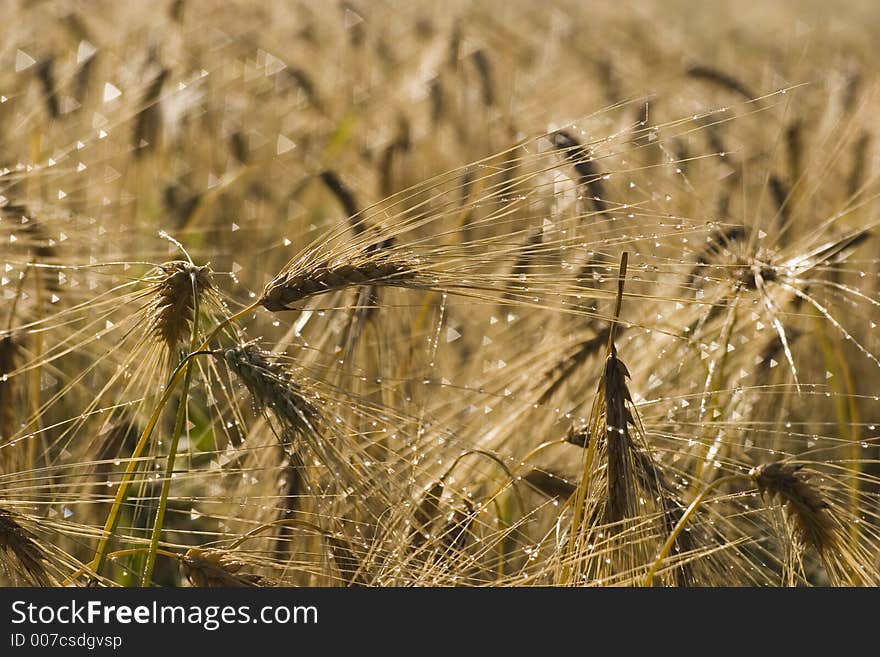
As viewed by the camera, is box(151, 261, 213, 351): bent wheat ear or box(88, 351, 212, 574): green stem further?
box(151, 261, 213, 351): bent wheat ear

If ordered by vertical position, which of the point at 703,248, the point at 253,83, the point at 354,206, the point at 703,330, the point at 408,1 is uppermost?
the point at 408,1

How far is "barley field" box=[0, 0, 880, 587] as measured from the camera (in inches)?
41.3

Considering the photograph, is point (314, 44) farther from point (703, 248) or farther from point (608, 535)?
point (608, 535)

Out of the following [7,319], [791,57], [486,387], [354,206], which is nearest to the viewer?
[7,319]

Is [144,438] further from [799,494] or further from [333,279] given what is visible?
[799,494]

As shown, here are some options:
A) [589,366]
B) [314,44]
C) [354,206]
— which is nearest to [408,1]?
[314,44]

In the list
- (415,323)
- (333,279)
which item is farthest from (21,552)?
(415,323)

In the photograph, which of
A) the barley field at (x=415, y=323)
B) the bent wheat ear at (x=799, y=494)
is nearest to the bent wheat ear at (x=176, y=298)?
the barley field at (x=415, y=323)

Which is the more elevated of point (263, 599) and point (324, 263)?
point (324, 263)

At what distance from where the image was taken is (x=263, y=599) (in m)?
1.03

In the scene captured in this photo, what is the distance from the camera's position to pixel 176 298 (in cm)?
111

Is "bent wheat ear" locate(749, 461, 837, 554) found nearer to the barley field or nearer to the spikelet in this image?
the barley field

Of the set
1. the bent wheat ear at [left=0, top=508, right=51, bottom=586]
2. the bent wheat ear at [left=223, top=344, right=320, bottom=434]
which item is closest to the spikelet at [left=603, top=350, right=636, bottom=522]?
the bent wheat ear at [left=223, top=344, right=320, bottom=434]

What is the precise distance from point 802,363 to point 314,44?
Result: 260 cm
